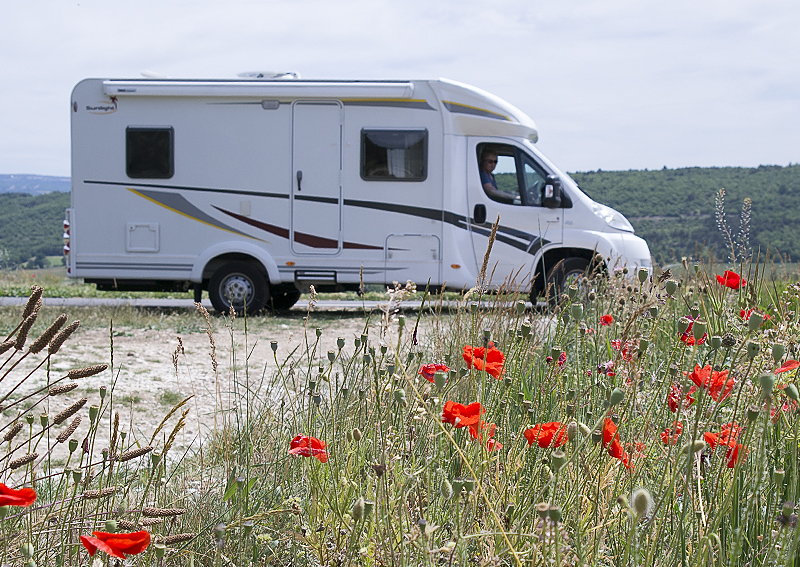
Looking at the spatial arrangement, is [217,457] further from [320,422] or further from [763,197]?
[763,197]

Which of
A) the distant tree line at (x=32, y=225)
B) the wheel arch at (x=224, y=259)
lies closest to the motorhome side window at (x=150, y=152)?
the wheel arch at (x=224, y=259)

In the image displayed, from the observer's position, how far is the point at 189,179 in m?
8.88

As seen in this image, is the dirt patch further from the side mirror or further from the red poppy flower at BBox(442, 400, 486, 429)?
the side mirror

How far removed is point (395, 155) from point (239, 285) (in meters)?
2.56

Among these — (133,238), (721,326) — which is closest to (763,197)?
(133,238)

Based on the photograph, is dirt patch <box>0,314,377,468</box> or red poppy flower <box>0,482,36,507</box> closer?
red poppy flower <box>0,482,36,507</box>

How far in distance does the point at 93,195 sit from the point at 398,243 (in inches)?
152

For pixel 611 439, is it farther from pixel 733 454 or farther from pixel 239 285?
pixel 239 285

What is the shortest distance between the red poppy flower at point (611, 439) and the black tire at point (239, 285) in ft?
25.6

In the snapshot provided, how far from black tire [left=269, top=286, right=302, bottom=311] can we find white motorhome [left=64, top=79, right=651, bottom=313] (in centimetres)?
68

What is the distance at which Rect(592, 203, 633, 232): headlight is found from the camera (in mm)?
9164

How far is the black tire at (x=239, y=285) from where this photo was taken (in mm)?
8969

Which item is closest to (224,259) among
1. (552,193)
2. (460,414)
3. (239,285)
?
(239,285)

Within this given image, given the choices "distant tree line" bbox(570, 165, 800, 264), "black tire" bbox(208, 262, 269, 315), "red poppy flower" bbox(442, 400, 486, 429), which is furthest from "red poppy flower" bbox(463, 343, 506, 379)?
"distant tree line" bbox(570, 165, 800, 264)
